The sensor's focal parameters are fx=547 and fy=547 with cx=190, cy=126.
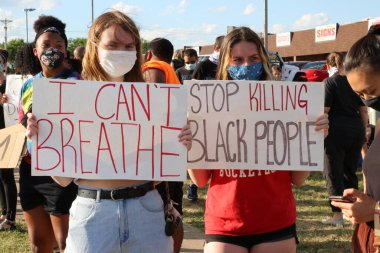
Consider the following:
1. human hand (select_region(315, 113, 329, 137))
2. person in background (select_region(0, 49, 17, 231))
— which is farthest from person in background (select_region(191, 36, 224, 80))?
human hand (select_region(315, 113, 329, 137))

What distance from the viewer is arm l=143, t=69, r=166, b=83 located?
177 inches

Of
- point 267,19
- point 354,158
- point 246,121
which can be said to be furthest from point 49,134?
point 267,19

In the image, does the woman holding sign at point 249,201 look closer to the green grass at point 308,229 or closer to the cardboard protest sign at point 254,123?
the cardboard protest sign at point 254,123

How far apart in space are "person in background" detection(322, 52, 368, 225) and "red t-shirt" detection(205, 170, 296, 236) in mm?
3628

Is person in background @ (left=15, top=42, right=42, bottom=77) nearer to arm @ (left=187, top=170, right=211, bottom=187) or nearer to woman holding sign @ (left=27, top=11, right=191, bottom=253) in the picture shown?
woman holding sign @ (left=27, top=11, right=191, bottom=253)

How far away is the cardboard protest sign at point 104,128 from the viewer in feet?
8.49

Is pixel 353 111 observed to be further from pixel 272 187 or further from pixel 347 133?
pixel 272 187

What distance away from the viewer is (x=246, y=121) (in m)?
2.85

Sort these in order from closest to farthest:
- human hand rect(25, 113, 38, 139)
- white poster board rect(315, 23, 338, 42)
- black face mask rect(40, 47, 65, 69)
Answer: human hand rect(25, 113, 38, 139)
black face mask rect(40, 47, 65, 69)
white poster board rect(315, 23, 338, 42)

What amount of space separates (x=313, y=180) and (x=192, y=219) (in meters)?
3.29

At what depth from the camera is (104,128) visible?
102 inches

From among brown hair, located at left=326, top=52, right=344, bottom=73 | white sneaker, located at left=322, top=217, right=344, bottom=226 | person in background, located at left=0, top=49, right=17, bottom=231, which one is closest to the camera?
person in background, located at left=0, top=49, right=17, bottom=231

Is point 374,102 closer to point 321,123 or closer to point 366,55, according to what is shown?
point 366,55

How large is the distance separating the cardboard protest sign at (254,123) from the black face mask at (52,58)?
109cm
